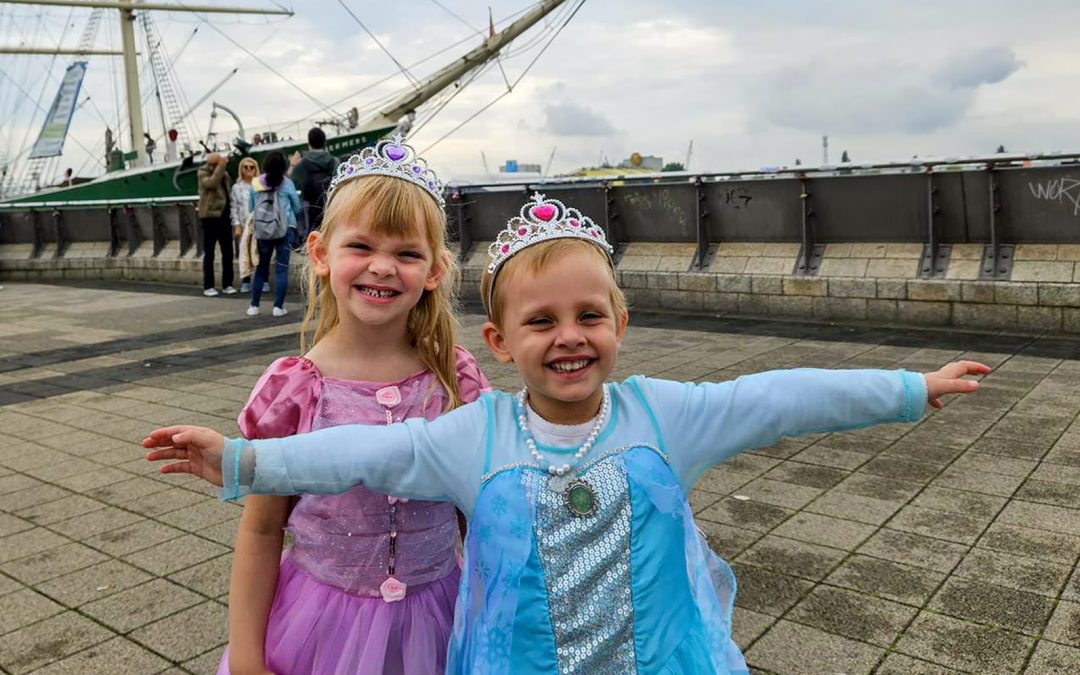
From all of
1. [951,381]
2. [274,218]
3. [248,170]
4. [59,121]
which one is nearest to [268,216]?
[274,218]

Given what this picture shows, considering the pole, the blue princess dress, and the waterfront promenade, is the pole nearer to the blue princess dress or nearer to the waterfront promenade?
the waterfront promenade

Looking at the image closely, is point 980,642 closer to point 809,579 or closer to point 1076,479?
point 809,579

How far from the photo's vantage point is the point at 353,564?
212 cm

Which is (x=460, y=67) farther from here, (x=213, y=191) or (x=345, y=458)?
(x=345, y=458)

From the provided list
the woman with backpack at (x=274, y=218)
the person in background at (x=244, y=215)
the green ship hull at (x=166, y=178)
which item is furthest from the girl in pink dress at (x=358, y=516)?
the green ship hull at (x=166, y=178)

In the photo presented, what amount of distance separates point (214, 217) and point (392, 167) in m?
13.6

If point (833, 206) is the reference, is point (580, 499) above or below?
below

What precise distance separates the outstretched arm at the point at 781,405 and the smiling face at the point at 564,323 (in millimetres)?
192

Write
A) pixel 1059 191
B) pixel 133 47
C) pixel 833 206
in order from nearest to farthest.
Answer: pixel 1059 191
pixel 833 206
pixel 133 47

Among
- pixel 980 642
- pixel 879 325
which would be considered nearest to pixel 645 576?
pixel 980 642

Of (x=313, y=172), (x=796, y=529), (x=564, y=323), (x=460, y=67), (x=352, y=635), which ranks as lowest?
(x=796, y=529)

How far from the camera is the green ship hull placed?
Result: 3434 cm

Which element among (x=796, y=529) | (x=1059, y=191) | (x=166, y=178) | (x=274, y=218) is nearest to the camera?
(x=796, y=529)

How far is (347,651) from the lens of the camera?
207 cm
